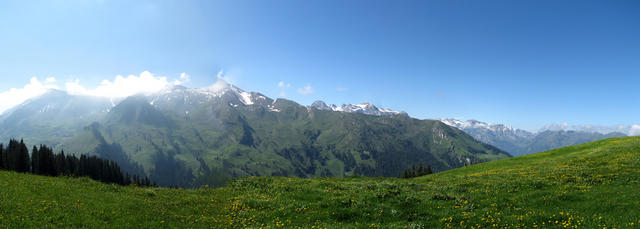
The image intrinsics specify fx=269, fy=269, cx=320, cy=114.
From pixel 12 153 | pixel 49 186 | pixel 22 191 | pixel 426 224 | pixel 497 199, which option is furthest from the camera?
pixel 12 153

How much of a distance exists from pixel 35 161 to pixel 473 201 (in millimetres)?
106871

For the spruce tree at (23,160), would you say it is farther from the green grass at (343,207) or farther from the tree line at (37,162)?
the green grass at (343,207)


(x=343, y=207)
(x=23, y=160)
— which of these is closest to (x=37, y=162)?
(x=23, y=160)

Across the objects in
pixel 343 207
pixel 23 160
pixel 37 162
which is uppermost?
pixel 23 160

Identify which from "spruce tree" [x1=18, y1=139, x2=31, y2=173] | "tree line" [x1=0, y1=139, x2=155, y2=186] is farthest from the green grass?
"spruce tree" [x1=18, y1=139, x2=31, y2=173]

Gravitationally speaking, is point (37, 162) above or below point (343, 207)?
above

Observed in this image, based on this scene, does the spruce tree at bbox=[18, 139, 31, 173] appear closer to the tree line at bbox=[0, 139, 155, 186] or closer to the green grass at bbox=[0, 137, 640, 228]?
the tree line at bbox=[0, 139, 155, 186]

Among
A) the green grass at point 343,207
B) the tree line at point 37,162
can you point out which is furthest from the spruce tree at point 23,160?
the green grass at point 343,207

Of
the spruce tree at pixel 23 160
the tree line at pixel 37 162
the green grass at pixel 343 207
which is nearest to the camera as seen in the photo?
the green grass at pixel 343 207

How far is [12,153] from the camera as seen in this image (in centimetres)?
7150

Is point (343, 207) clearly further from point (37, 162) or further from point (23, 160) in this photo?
point (23, 160)

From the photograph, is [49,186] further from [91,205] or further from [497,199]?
[497,199]

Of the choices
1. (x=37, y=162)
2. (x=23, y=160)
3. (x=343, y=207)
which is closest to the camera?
(x=343, y=207)

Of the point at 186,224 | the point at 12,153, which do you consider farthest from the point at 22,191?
the point at 12,153
